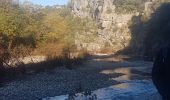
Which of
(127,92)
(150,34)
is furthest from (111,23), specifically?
(127,92)

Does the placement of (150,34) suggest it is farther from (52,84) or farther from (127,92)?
(127,92)

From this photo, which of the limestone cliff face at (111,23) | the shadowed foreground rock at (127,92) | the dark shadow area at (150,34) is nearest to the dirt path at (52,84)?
the shadowed foreground rock at (127,92)

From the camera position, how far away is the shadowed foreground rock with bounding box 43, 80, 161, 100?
1198 inches

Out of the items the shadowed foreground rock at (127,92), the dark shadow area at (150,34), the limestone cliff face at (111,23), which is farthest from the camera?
the limestone cliff face at (111,23)

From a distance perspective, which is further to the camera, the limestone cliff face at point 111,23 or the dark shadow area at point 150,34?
the limestone cliff face at point 111,23

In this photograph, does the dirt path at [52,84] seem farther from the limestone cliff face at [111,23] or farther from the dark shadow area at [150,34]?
the limestone cliff face at [111,23]

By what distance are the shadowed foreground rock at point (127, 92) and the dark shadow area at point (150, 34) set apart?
30405mm

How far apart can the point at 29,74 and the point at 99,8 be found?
86.4 metres

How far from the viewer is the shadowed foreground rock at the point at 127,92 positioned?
99.8 ft

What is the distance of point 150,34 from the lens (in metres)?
84.2

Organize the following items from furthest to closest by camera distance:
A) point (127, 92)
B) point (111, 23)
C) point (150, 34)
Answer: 1. point (111, 23)
2. point (150, 34)
3. point (127, 92)

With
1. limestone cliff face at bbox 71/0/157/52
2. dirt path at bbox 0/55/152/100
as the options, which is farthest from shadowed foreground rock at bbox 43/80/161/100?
limestone cliff face at bbox 71/0/157/52

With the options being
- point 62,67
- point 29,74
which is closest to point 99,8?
point 62,67

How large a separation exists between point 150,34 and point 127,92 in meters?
51.8
